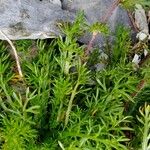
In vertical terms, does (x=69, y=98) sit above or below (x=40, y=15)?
Result: below

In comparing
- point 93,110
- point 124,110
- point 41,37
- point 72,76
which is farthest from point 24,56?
point 124,110

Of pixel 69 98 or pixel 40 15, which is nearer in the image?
pixel 69 98

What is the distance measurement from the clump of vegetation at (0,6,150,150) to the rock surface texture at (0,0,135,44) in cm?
6

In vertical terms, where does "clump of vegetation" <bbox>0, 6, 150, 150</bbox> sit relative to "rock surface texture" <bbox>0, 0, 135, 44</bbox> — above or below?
below

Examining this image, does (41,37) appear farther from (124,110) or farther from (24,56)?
(124,110)

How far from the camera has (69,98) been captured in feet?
6.39

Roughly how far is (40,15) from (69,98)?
18.8 inches

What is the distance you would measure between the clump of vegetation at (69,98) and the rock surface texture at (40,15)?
0.06 m

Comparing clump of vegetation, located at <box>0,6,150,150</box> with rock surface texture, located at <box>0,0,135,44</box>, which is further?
rock surface texture, located at <box>0,0,135,44</box>

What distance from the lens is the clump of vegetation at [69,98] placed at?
1744mm

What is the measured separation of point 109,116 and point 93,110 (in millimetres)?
83

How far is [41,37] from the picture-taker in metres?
2.04

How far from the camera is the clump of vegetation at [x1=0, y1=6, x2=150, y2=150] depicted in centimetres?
174

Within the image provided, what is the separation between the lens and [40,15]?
2.12m
